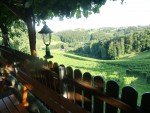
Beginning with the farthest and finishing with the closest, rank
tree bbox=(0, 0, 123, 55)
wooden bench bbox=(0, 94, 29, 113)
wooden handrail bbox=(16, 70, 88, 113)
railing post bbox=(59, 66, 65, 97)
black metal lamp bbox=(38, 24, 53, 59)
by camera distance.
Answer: black metal lamp bbox=(38, 24, 53, 59), tree bbox=(0, 0, 123, 55), railing post bbox=(59, 66, 65, 97), wooden bench bbox=(0, 94, 29, 113), wooden handrail bbox=(16, 70, 88, 113)

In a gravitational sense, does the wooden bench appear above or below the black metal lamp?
below

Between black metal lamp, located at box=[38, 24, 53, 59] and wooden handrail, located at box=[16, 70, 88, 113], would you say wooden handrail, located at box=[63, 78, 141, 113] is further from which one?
black metal lamp, located at box=[38, 24, 53, 59]

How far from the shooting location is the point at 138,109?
231cm

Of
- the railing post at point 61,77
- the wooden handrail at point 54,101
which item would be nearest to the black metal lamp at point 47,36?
the railing post at point 61,77

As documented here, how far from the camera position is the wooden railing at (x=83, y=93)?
246 cm

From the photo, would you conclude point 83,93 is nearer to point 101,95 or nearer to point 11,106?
point 101,95

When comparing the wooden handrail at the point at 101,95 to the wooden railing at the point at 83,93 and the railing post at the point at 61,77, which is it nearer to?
the wooden railing at the point at 83,93

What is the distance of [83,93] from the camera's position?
3.45 metres

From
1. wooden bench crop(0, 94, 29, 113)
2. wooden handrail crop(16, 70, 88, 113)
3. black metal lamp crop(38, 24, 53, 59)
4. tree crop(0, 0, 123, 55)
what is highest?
tree crop(0, 0, 123, 55)

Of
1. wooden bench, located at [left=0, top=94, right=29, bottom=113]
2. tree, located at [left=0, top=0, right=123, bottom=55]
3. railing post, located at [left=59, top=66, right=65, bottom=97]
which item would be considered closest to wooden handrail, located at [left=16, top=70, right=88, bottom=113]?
wooden bench, located at [left=0, top=94, right=29, bottom=113]

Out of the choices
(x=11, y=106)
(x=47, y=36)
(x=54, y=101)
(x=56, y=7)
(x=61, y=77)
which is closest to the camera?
(x=54, y=101)

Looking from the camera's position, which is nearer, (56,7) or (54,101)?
(54,101)

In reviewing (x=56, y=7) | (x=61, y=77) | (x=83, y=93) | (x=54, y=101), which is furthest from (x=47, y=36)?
A: (x=54, y=101)

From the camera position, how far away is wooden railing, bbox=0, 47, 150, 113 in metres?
2.46
